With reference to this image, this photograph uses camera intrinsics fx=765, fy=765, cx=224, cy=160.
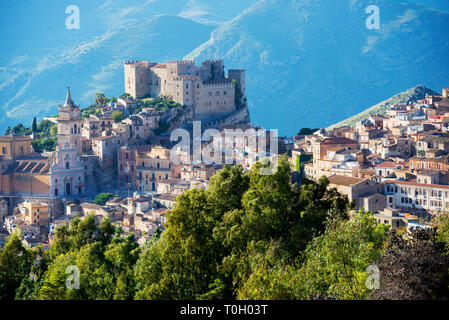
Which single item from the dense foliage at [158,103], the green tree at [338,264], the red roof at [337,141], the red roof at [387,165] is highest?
the dense foliage at [158,103]

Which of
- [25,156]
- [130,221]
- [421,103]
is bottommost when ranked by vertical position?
[130,221]

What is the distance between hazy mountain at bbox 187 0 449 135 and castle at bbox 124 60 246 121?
55.0ft

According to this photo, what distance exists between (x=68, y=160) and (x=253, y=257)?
1163 inches

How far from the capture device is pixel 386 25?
8456 centimetres

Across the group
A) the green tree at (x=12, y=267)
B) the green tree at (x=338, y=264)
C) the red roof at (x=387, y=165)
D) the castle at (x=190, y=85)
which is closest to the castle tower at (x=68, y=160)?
the castle at (x=190, y=85)

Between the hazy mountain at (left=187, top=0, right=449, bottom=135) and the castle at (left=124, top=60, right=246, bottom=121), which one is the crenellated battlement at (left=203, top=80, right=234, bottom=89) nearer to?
the castle at (left=124, top=60, right=246, bottom=121)

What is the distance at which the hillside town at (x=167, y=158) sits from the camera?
103 ft

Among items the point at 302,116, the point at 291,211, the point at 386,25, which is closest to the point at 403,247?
the point at 291,211

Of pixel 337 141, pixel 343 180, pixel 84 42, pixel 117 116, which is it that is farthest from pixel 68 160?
pixel 84 42

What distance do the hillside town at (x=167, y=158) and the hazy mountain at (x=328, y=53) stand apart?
1899 centimetres

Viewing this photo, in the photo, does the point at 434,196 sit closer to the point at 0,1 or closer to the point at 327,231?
the point at 327,231

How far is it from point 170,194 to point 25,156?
36.6ft

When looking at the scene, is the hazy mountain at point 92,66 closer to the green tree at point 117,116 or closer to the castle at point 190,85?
the castle at point 190,85

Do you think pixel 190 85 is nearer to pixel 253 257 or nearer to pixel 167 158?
pixel 167 158
